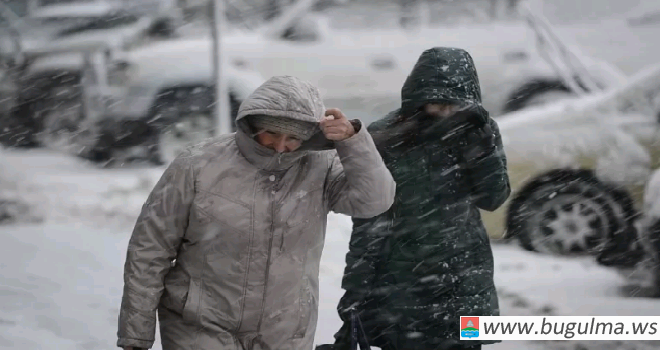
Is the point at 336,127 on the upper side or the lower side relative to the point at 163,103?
upper

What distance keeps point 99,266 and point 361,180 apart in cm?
310

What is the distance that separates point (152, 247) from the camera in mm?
2699

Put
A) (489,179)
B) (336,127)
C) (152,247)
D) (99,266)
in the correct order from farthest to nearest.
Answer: (99,266), (489,179), (152,247), (336,127)

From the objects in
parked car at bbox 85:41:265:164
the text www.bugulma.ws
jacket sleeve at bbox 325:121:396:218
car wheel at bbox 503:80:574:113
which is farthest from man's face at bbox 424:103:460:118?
car wheel at bbox 503:80:574:113

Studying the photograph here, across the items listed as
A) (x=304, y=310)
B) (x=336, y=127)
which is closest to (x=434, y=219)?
(x=304, y=310)

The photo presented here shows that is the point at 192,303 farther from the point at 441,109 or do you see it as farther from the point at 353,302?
the point at 441,109

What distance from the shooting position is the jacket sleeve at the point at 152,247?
268 cm

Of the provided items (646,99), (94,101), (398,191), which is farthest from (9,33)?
(646,99)

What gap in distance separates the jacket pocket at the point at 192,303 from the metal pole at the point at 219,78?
300 cm

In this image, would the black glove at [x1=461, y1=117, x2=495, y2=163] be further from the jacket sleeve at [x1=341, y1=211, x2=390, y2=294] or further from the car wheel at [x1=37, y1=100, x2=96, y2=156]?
the car wheel at [x1=37, y1=100, x2=96, y2=156]

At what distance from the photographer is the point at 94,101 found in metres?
5.60

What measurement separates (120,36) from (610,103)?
320cm

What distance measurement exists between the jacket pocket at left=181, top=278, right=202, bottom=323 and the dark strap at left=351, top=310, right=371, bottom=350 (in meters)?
1.05

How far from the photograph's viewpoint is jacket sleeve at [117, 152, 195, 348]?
105 inches
